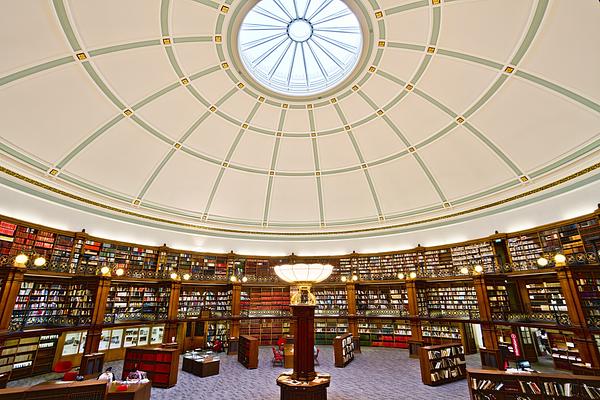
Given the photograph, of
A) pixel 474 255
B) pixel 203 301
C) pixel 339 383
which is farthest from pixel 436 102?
pixel 203 301

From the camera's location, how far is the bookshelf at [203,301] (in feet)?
48.1

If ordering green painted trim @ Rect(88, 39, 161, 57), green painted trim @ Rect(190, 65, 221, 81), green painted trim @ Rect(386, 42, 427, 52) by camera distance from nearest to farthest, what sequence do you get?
green painted trim @ Rect(88, 39, 161, 57)
green painted trim @ Rect(386, 42, 427, 52)
green painted trim @ Rect(190, 65, 221, 81)

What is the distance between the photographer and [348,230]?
17516mm

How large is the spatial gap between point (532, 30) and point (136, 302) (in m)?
17.5

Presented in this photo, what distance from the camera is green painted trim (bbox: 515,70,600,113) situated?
9016mm

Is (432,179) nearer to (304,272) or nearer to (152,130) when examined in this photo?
(304,272)

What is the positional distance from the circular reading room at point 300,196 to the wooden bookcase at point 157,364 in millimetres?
98

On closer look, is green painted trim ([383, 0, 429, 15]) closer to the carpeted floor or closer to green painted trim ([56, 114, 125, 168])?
green painted trim ([56, 114, 125, 168])

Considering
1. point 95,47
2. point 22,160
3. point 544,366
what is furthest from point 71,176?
point 544,366

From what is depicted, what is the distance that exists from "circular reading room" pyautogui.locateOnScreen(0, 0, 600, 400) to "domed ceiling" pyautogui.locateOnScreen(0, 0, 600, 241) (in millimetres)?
69

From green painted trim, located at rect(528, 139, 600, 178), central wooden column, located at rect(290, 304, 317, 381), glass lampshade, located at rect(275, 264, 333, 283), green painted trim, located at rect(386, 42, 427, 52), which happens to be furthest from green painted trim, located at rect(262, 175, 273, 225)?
green painted trim, located at rect(528, 139, 600, 178)

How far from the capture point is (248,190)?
16.3 metres

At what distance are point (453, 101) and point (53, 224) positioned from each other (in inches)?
634

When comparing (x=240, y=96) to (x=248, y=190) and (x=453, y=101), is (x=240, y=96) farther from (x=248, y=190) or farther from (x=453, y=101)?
(x=453, y=101)
